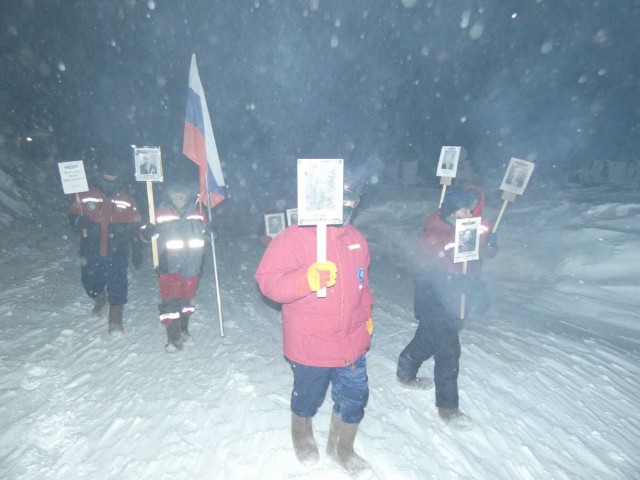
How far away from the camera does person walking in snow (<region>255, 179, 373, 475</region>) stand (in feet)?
8.29

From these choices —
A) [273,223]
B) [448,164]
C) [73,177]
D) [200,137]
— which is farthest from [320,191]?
[273,223]

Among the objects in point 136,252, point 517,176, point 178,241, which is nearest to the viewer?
point 178,241

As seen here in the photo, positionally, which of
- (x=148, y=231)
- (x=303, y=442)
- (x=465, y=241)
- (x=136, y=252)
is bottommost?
(x=303, y=442)

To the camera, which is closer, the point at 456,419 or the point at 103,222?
the point at 456,419

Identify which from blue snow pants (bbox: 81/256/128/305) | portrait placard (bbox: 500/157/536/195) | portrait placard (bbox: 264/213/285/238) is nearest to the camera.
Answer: blue snow pants (bbox: 81/256/128/305)

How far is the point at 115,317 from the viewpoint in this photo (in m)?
5.21

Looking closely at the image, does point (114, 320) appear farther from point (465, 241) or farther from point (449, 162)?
point (449, 162)

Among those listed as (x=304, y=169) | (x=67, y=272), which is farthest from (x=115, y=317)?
(x=304, y=169)

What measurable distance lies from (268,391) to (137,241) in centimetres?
299

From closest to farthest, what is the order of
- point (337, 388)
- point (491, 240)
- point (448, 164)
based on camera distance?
point (337, 388), point (491, 240), point (448, 164)

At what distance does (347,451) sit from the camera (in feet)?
9.62

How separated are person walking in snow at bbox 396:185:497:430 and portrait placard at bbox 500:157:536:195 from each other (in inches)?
94.4

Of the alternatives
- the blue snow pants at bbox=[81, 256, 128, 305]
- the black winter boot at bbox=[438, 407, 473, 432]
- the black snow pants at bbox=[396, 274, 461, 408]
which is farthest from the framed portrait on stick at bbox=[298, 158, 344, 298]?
the blue snow pants at bbox=[81, 256, 128, 305]

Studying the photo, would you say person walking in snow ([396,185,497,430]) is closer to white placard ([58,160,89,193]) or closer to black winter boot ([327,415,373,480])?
black winter boot ([327,415,373,480])
